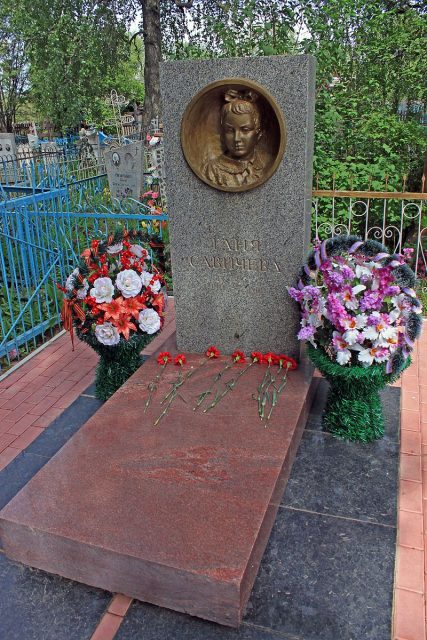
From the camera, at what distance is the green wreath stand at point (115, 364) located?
11.1ft

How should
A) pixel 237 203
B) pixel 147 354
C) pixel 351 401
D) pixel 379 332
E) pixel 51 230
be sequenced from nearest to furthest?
pixel 379 332 → pixel 351 401 → pixel 237 203 → pixel 147 354 → pixel 51 230

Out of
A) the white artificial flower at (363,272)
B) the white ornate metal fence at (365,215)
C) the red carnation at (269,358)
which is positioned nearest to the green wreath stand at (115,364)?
the red carnation at (269,358)

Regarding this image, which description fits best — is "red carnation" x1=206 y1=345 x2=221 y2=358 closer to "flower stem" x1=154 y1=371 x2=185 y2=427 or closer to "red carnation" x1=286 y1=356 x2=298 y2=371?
"flower stem" x1=154 y1=371 x2=185 y2=427

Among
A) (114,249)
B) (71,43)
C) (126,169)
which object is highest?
(71,43)

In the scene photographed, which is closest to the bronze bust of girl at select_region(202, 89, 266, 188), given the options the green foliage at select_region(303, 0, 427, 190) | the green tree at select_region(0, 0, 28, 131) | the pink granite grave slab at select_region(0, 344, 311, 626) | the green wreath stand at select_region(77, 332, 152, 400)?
the green wreath stand at select_region(77, 332, 152, 400)

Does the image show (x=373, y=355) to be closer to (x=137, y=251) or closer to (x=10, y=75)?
(x=137, y=251)

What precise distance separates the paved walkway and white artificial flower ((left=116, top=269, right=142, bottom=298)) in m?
0.91

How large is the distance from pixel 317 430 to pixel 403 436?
1.64 feet

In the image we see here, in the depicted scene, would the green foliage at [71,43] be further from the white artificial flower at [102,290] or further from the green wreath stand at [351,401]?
the green wreath stand at [351,401]

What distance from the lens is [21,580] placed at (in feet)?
7.13

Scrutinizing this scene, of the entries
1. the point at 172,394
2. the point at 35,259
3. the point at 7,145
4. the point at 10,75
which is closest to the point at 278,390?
the point at 172,394

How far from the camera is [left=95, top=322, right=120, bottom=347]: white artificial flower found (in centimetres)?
324

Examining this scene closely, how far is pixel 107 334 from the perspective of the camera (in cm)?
325

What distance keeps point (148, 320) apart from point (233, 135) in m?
1.21
